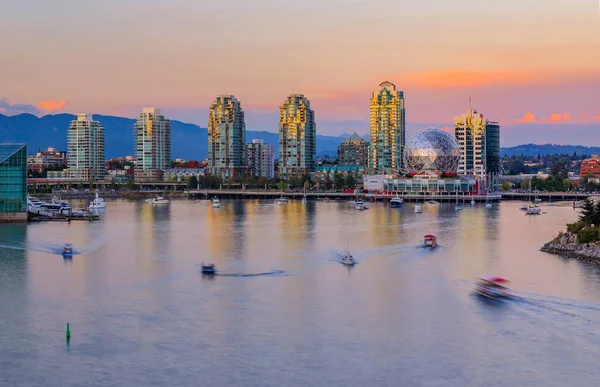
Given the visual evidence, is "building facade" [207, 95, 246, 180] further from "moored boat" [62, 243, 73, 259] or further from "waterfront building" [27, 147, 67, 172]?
"moored boat" [62, 243, 73, 259]

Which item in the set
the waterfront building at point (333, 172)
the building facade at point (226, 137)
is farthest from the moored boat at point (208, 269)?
the building facade at point (226, 137)

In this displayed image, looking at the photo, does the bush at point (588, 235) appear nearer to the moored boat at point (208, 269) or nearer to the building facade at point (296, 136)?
the moored boat at point (208, 269)

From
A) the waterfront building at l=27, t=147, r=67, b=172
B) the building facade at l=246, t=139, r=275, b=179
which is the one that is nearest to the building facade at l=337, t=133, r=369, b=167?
the building facade at l=246, t=139, r=275, b=179

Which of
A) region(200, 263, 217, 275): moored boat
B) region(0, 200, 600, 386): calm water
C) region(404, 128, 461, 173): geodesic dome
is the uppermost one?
region(404, 128, 461, 173): geodesic dome

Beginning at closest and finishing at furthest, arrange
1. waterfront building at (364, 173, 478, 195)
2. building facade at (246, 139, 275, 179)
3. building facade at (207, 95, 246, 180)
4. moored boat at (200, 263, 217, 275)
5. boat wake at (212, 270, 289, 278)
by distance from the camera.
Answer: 1. boat wake at (212, 270, 289, 278)
2. moored boat at (200, 263, 217, 275)
3. waterfront building at (364, 173, 478, 195)
4. building facade at (207, 95, 246, 180)
5. building facade at (246, 139, 275, 179)

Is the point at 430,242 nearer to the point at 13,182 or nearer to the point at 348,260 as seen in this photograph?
the point at 348,260

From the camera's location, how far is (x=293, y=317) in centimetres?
2119

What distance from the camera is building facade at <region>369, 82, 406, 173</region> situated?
127812 millimetres

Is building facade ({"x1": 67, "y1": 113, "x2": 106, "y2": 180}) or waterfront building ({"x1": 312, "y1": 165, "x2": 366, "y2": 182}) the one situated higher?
building facade ({"x1": 67, "y1": 113, "x2": 106, "y2": 180})

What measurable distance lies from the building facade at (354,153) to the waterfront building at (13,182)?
99.1 m

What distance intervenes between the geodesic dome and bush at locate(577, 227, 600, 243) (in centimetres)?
6377

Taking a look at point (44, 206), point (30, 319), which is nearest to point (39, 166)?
point (44, 206)

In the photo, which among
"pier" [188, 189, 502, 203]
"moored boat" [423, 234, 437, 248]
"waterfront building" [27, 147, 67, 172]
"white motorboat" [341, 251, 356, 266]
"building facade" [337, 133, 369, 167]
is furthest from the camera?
"waterfront building" [27, 147, 67, 172]

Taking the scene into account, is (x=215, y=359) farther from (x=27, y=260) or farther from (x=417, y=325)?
(x=27, y=260)
